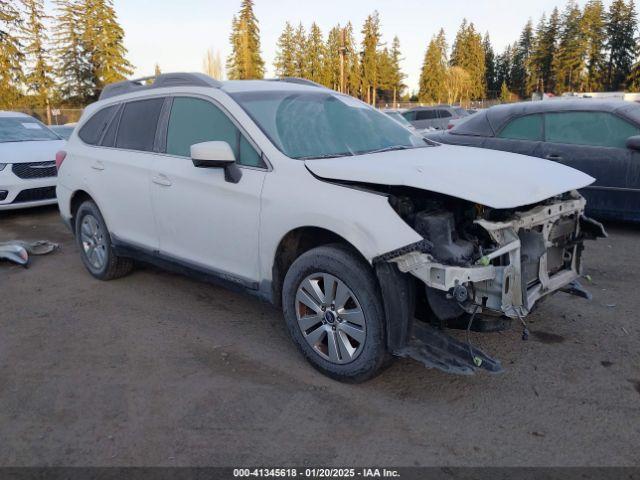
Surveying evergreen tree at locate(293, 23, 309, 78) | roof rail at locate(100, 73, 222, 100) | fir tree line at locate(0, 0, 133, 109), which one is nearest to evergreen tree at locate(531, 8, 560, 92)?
evergreen tree at locate(293, 23, 309, 78)

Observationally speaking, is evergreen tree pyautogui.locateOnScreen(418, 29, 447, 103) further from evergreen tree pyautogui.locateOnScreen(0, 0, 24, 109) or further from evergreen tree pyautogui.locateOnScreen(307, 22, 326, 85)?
evergreen tree pyautogui.locateOnScreen(0, 0, 24, 109)

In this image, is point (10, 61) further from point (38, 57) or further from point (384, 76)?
point (384, 76)

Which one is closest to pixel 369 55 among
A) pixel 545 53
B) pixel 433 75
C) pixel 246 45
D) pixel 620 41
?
pixel 433 75

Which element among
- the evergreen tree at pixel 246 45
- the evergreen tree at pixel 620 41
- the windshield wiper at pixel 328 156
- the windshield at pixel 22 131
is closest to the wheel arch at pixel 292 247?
the windshield wiper at pixel 328 156

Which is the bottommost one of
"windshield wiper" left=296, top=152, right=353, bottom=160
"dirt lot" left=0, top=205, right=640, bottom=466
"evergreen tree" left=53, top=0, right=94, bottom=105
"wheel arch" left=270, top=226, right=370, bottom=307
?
"dirt lot" left=0, top=205, right=640, bottom=466

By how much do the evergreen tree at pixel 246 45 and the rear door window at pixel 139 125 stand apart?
69.0 metres

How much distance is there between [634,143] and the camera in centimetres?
616

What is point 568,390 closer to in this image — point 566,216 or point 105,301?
point 566,216

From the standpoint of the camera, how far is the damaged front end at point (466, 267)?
284cm

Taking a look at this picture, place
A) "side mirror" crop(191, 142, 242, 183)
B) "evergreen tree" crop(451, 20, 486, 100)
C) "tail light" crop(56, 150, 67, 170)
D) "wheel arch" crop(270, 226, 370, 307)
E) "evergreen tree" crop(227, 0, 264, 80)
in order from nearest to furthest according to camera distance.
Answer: "wheel arch" crop(270, 226, 370, 307)
"side mirror" crop(191, 142, 242, 183)
"tail light" crop(56, 150, 67, 170)
"evergreen tree" crop(227, 0, 264, 80)
"evergreen tree" crop(451, 20, 486, 100)

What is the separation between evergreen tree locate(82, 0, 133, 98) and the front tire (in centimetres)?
5627

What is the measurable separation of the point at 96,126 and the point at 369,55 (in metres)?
84.9

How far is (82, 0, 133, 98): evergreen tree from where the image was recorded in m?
54.0

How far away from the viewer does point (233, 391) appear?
10.6 feet
